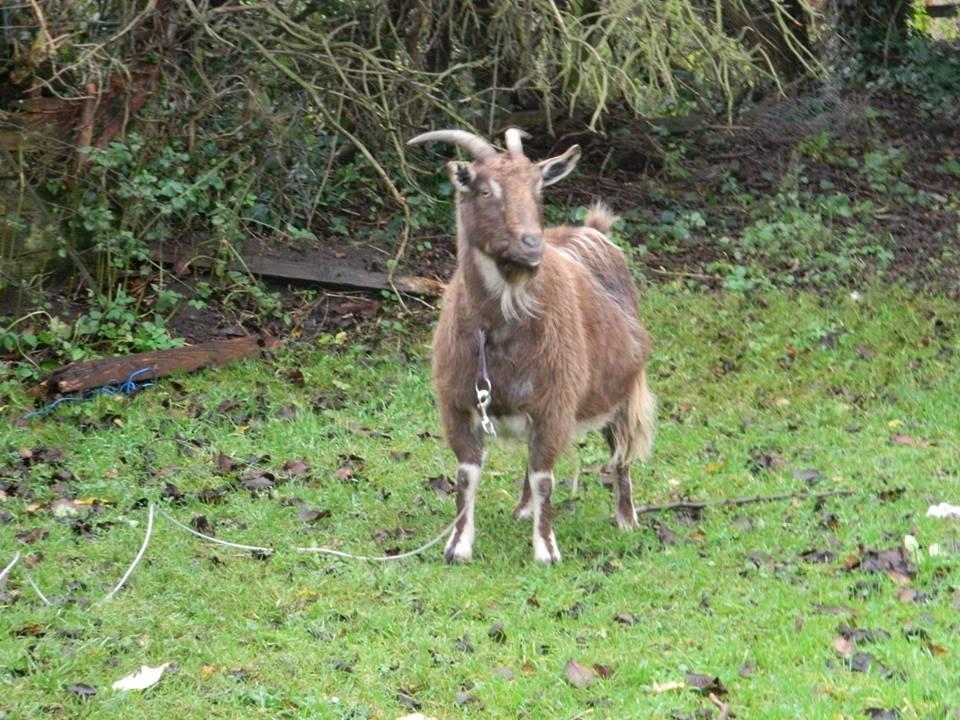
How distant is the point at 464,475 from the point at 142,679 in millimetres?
2066

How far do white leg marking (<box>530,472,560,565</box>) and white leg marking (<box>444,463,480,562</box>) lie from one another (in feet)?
0.96

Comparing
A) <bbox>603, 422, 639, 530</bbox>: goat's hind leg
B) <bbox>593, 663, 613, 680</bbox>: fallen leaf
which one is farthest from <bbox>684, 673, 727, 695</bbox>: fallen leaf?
<bbox>603, 422, 639, 530</bbox>: goat's hind leg

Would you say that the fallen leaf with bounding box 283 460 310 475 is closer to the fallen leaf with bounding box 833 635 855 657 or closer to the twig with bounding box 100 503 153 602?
the twig with bounding box 100 503 153 602

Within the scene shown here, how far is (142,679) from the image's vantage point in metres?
5.27

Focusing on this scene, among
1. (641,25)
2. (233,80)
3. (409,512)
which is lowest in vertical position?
(409,512)

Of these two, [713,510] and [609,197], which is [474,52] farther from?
[713,510]

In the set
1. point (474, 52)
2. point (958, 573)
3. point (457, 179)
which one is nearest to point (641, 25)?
point (474, 52)

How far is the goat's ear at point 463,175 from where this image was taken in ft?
21.3

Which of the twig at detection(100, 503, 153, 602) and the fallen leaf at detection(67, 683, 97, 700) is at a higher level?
the fallen leaf at detection(67, 683, 97, 700)

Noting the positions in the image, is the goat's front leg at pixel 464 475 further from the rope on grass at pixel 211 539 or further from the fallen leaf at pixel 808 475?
the fallen leaf at pixel 808 475

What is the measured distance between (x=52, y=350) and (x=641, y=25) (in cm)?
488

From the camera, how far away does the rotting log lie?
361 inches

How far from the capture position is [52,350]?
9.77 meters

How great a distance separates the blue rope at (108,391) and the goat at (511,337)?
10.8 feet
